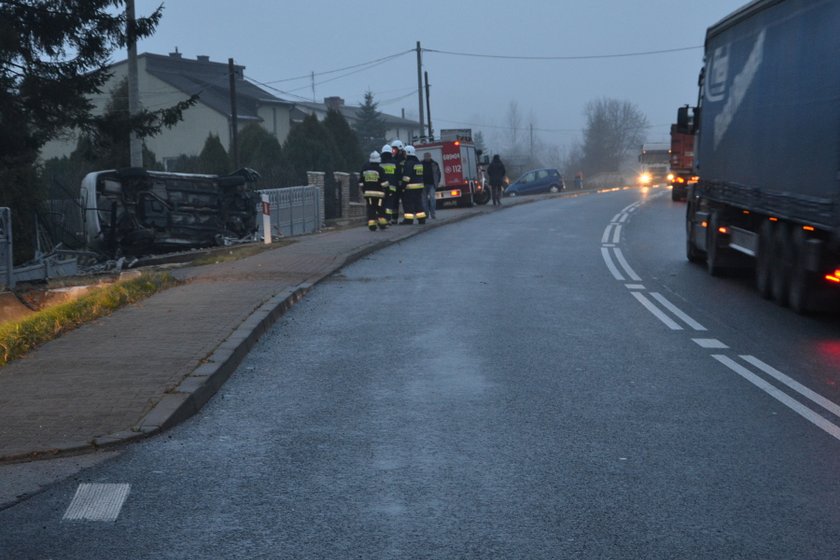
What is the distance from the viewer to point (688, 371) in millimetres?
9039

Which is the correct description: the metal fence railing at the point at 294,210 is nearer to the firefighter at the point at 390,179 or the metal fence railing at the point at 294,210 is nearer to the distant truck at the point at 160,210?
the distant truck at the point at 160,210

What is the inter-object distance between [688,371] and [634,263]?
9907 millimetres

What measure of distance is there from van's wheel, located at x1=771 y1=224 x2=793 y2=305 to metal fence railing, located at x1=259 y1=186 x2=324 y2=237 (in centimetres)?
1634

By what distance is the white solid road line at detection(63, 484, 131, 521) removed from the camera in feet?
17.2

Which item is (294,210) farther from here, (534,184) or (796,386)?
(534,184)

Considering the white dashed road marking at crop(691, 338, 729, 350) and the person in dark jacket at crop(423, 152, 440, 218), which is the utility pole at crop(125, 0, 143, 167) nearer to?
the person in dark jacket at crop(423, 152, 440, 218)

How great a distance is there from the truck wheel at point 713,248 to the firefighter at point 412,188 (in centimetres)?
1053

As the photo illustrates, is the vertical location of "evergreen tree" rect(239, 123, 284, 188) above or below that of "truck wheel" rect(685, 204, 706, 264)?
above

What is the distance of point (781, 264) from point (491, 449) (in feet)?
24.2

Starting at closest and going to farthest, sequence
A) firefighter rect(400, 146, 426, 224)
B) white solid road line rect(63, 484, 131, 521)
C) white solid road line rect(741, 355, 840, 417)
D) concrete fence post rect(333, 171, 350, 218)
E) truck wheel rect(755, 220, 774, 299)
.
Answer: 1. white solid road line rect(63, 484, 131, 521)
2. white solid road line rect(741, 355, 840, 417)
3. truck wheel rect(755, 220, 774, 299)
4. firefighter rect(400, 146, 426, 224)
5. concrete fence post rect(333, 171, 350, 218)

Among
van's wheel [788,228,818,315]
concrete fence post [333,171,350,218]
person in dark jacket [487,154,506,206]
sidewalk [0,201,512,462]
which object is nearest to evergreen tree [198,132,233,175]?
concrete fence post [333,171,350,218]

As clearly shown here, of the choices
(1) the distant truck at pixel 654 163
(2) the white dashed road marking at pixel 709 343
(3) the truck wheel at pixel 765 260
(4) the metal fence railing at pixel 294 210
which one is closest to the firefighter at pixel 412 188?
(4) the metal fence railing at pixel 294 210

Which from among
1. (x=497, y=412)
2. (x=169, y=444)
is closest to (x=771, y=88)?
(x=497, y=412)

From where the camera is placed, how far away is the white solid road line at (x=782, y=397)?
706 cm
